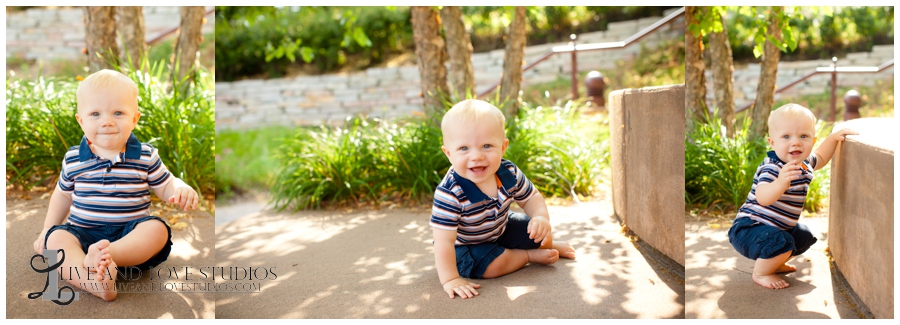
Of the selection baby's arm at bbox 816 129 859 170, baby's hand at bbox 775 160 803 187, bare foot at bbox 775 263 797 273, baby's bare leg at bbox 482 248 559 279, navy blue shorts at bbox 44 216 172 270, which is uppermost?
baby's arm at bbox 816 129 859 170

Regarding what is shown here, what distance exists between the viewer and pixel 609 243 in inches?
A: 110

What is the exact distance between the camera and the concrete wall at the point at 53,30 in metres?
9.07

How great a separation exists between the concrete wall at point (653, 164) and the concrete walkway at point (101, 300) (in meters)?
1.57

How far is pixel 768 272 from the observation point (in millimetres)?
1972

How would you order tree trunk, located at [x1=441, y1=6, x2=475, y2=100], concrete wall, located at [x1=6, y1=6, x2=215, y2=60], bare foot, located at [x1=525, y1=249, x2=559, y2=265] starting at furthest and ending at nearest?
concrete wall, located at [x1=6, y1=6, x2=215, y2=60] < tree trunk, located at [x1=441, y1=6, x2=475, y2=100] < bare foot, located at [x1=525, y1=249, x2=559, y2=265]

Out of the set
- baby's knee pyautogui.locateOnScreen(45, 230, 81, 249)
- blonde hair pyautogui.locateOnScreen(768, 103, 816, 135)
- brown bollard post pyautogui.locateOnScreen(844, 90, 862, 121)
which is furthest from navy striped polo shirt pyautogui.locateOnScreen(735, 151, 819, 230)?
baby's knee pyautogui.locateOnScreen(45, 230, 81, 249)

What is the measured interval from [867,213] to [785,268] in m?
0.33

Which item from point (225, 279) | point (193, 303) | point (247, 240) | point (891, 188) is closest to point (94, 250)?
point (193, 303)

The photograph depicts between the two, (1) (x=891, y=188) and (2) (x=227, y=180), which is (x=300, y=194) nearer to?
(2) (x=227, y=180)

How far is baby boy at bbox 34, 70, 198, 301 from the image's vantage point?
6.91 feet

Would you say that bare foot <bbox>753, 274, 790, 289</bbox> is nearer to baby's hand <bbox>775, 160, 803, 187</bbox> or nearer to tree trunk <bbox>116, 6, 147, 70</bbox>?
baby's hand <bbox>775, 160, 803, 187</bbox>

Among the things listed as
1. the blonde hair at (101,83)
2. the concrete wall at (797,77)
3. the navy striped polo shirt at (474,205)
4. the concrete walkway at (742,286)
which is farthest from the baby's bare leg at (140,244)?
the concrete wall at (797,77)

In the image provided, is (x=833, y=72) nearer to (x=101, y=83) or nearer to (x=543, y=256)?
(x=543, y=256)

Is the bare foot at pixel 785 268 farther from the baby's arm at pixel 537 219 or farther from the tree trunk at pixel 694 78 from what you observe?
the baby's arm at pixel 537 219
